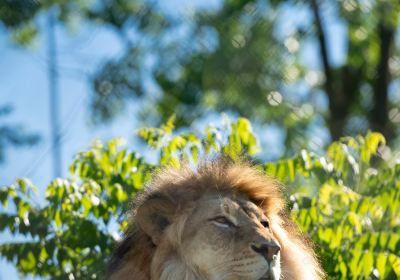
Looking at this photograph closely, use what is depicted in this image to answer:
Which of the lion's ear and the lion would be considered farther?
the lion's ear

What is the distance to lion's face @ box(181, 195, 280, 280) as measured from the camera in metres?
6.47

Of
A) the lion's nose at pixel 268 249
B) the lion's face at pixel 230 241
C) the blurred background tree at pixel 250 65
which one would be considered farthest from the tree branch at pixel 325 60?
the lion's nose at pixel 268 249

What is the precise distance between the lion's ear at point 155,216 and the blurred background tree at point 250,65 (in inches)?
277

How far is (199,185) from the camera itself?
702 centimetres

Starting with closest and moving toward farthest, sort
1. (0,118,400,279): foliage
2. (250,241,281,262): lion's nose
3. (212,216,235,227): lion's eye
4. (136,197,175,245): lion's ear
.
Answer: (250,241,281,262): lion's nose < (212,216,235,227): lion's eye < (136,197,175,245): lion's ear < (0,118,400,279): foliage

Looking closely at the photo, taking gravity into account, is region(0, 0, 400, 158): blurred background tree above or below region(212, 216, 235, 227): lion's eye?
below

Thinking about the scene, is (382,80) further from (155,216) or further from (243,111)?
(155,216)

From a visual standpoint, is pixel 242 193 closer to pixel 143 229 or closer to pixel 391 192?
pixel 143 229

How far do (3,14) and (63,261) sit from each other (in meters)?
7.72

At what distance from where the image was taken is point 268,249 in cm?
648

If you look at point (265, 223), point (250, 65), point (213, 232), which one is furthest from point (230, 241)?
point (250, 65)

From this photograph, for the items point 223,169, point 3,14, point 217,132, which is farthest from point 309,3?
point 223,169

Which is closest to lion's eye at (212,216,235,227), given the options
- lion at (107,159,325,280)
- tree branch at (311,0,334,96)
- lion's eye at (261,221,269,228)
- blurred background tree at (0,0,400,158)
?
lion at (107,159,325,280)

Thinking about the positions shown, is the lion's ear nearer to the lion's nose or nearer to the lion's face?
the lion's face
